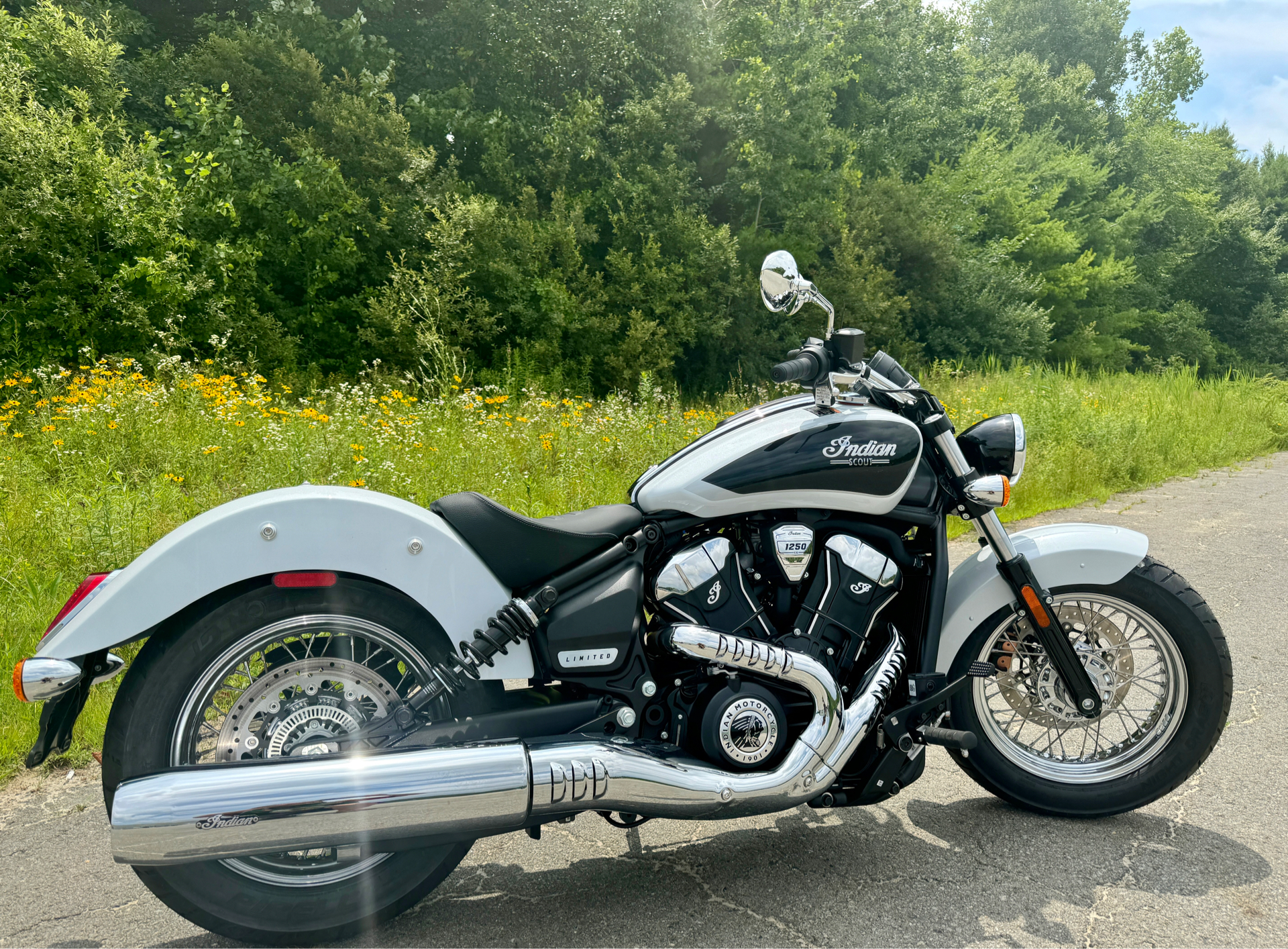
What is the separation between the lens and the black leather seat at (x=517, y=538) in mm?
2625

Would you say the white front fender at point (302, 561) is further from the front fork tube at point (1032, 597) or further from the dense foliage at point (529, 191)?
the dense foliage at point (529, 191)

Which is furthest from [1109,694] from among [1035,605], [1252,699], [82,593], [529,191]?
[529,191]

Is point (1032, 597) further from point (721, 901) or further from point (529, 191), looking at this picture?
point (529, 191)

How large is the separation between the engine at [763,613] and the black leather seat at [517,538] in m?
0.25

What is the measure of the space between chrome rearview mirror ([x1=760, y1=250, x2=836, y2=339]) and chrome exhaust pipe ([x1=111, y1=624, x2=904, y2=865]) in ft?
3.31

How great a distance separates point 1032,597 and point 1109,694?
50cm

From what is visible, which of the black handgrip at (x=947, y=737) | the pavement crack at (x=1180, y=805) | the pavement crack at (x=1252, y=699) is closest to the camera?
the black handgrip at (x=947, y=737)

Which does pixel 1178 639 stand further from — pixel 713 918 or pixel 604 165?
pixel 604 165

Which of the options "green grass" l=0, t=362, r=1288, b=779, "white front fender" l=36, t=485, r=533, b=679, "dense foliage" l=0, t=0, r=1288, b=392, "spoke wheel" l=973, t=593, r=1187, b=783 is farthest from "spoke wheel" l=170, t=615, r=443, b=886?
"dense foliage" l=0, t=0, r=1288, b=392

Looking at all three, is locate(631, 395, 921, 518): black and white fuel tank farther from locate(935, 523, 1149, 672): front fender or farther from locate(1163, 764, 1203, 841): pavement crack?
locate(1163, 764, 1203, 841): pavement crack

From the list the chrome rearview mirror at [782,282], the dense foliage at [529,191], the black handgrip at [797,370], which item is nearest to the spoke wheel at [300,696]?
the black handgrip at [797,370]

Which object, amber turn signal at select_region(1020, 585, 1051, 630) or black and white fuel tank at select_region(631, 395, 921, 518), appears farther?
amber turn signal at select_region(1020, 585, 1051, 630)

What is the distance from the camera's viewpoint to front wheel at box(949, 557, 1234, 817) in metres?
3.13

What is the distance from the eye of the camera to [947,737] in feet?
9.50
